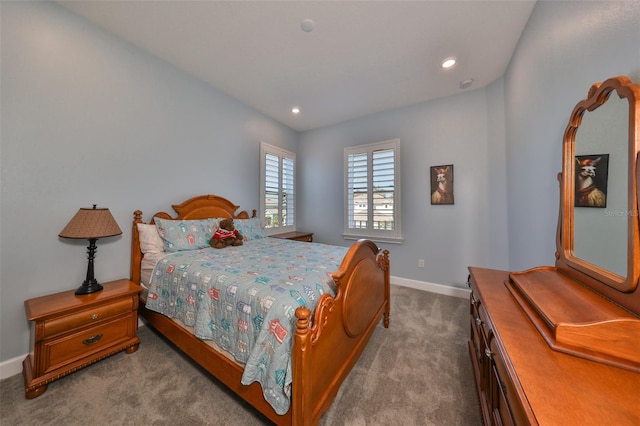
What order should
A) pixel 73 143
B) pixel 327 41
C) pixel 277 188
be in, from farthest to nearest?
pixel 277 188 → pixel 327 41 → pixel 73 143

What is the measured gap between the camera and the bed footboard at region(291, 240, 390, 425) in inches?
40.6

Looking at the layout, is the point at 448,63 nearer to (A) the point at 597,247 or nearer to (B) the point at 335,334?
(A) the point at 597,247

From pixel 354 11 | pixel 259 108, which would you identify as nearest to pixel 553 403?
pixel 354 11

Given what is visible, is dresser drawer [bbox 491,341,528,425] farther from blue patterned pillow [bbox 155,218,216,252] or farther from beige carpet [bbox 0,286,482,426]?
blue patterned pillow [bbox 155,218,216,252]

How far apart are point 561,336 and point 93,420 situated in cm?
240

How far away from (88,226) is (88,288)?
534 millimetres

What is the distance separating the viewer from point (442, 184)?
317 centimetres

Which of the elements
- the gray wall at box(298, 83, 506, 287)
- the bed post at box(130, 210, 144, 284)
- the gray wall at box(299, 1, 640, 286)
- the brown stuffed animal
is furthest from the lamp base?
the gray wall at box(298, 83, 506, 287)

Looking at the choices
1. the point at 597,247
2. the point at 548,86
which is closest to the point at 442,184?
the point at 548,86

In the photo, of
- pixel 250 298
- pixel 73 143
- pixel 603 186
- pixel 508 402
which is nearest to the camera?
pixel 508 402

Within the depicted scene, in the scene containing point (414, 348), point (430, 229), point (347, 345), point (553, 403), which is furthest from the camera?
point (430, 229)

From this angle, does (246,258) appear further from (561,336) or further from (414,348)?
(561,336)

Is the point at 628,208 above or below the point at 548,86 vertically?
below

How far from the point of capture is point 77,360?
1619 millimetres
